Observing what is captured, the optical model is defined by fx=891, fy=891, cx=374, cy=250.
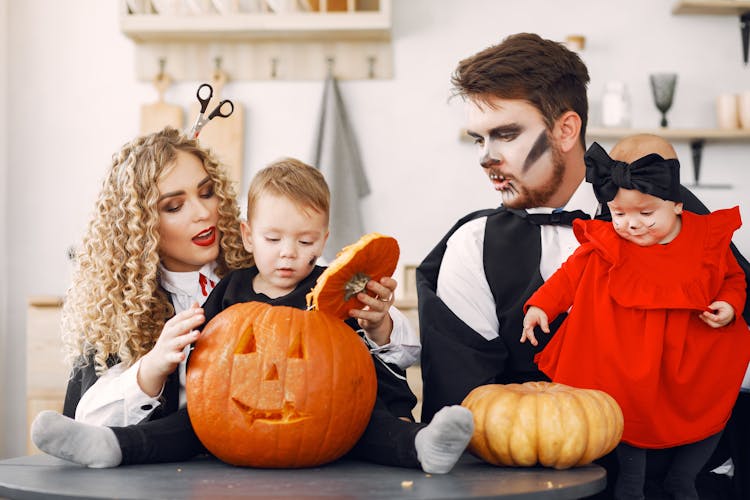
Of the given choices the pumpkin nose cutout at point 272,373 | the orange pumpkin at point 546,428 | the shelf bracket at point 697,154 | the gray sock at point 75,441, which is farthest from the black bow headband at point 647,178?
the shelf bracket at point 697,154

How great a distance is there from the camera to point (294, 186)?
5.07 feet

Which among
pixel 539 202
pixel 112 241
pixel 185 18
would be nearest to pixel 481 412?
pixel 539 202

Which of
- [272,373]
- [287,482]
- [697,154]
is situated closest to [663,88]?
[697,154]

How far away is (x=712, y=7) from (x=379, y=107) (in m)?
1.44

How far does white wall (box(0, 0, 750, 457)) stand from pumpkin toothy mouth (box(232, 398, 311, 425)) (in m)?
2.55

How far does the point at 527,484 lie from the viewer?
1.15 meters

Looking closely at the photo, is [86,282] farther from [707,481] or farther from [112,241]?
[707,481]

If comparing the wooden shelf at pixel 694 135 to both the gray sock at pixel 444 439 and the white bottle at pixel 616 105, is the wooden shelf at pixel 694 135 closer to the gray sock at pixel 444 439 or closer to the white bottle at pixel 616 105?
the white bottle at pixel 616 105

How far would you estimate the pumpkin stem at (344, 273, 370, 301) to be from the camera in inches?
55.7

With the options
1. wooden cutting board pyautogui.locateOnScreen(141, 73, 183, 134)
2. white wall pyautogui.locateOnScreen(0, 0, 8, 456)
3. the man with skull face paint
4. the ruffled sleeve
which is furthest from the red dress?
white wall pyautogui.locateOnScreen(0, 0, 8, 456)

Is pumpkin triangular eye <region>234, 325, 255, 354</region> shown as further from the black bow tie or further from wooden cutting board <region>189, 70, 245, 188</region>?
wooden cutting board <region>189, 70, 245, 188</region>

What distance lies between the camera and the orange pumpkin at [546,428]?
1263mm

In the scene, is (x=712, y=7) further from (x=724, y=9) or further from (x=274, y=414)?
(x=274, y=414)

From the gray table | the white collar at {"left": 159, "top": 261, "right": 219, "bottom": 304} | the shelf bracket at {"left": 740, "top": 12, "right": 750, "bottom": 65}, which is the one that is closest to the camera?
the gray table
